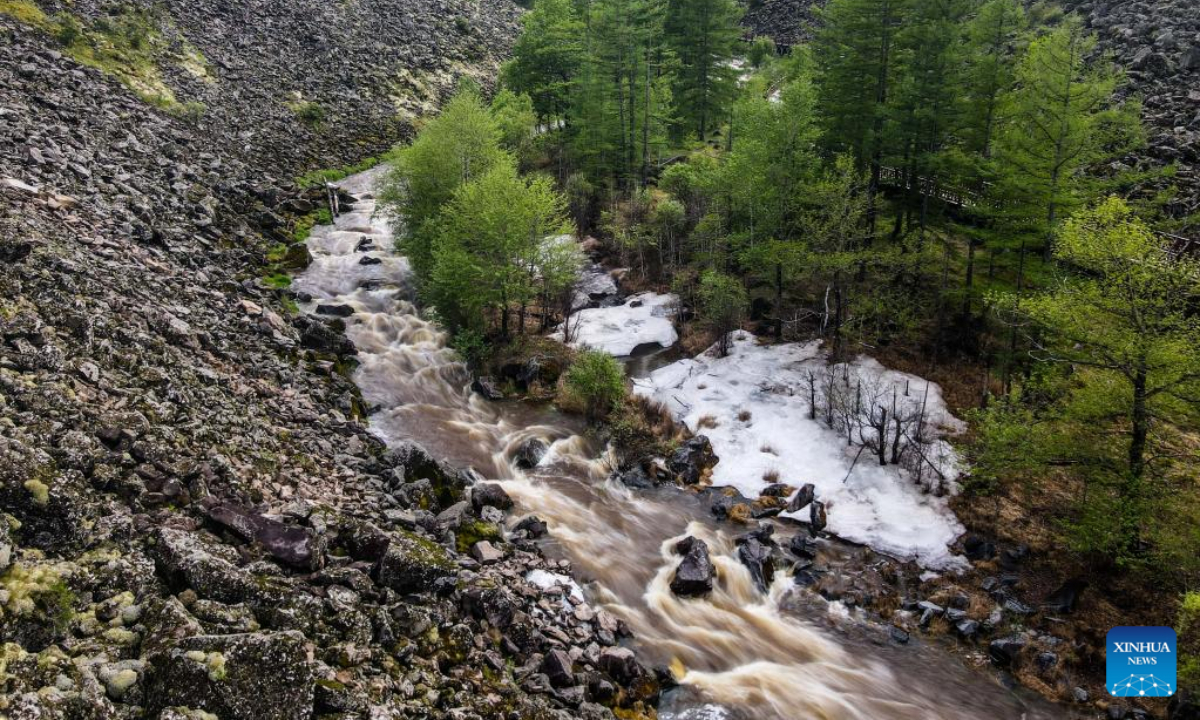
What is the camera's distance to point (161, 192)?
101 feet

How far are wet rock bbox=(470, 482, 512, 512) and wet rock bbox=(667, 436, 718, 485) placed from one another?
279 inches

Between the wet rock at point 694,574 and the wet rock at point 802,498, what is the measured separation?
15.5 feet

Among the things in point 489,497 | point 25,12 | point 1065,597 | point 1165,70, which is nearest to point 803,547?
point 1065,597

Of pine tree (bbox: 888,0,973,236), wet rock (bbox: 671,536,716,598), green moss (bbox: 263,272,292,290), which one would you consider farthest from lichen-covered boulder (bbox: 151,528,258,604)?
pine tree (bbox: 888,0,973,236)

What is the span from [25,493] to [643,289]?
1281 inches

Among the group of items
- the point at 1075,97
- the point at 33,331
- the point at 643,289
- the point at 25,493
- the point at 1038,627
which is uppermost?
the point at 1075,97

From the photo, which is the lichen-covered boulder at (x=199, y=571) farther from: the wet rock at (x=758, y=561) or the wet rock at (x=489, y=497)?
the wet rock at (x=758, y=561)

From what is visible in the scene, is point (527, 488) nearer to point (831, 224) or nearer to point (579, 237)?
point (831, 224)

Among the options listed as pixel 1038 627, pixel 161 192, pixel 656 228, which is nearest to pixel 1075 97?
pixel 1038 627

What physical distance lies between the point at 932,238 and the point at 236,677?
104 ft

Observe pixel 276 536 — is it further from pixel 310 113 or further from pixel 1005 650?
pixel 310 113

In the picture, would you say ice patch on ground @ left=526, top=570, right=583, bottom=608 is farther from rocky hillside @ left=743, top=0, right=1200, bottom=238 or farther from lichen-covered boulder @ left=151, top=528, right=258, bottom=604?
rocky hillside @ left=743, top=0, right=1200, bottom=238

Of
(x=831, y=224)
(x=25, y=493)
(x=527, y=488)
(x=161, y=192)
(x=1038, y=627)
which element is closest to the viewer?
(x=25, y=493)

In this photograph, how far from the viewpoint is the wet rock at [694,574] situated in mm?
18062
